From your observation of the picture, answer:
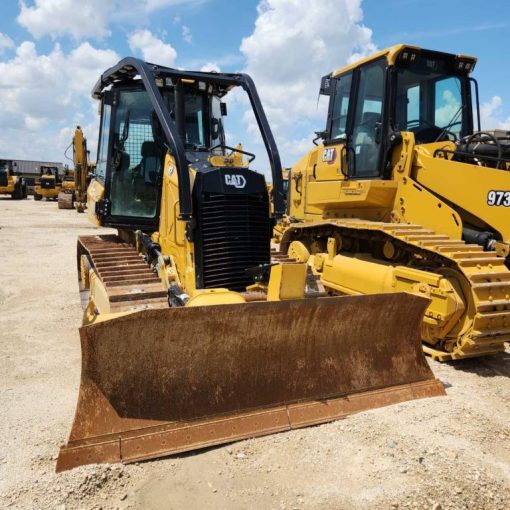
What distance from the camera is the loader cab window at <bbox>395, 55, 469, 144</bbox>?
6484 mm

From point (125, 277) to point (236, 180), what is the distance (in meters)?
1.41

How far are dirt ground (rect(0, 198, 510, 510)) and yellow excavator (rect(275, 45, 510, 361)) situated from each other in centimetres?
74

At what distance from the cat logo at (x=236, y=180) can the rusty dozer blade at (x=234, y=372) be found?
141 cm

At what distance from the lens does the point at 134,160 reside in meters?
5.32

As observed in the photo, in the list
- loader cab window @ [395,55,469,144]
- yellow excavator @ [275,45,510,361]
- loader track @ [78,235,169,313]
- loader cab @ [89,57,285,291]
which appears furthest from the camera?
loader cab window @ [395,55,469,144]

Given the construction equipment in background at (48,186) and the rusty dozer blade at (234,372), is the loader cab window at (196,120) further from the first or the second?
the construction equipment in background at (48,186)

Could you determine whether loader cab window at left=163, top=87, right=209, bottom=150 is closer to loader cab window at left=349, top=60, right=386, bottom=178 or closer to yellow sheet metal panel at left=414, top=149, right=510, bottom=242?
loader cab window at left=349, top=60, right=386, bottom=178

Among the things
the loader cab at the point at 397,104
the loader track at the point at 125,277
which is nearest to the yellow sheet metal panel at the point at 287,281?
the loader track at the point at 125,277

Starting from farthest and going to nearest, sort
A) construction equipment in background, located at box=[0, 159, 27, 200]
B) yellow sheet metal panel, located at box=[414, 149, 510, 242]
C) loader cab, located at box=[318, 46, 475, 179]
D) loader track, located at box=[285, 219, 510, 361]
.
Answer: construction equipment in background, located at box=[0, 159, 27, 200], loader cab, located at box=[318, 46, 475, 179], yellow sheet metal panel, located at box=[414, 149, 510, 242], loader track, located at box=[285, 219, 510, 361]

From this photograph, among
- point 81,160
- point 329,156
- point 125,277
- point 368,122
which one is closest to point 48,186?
point 81,160

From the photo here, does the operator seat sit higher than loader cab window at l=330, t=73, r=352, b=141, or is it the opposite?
loader cab window at l=330, t=73, r=352, b=141

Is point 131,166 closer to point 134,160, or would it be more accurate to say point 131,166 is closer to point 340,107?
point 134,160

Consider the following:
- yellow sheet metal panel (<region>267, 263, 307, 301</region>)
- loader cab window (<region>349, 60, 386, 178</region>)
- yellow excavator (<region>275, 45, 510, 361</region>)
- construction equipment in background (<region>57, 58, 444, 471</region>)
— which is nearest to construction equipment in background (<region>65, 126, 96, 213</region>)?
construction equipment in background (<region>57, 58, 444, 471</region>)

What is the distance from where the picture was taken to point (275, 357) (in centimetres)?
370
